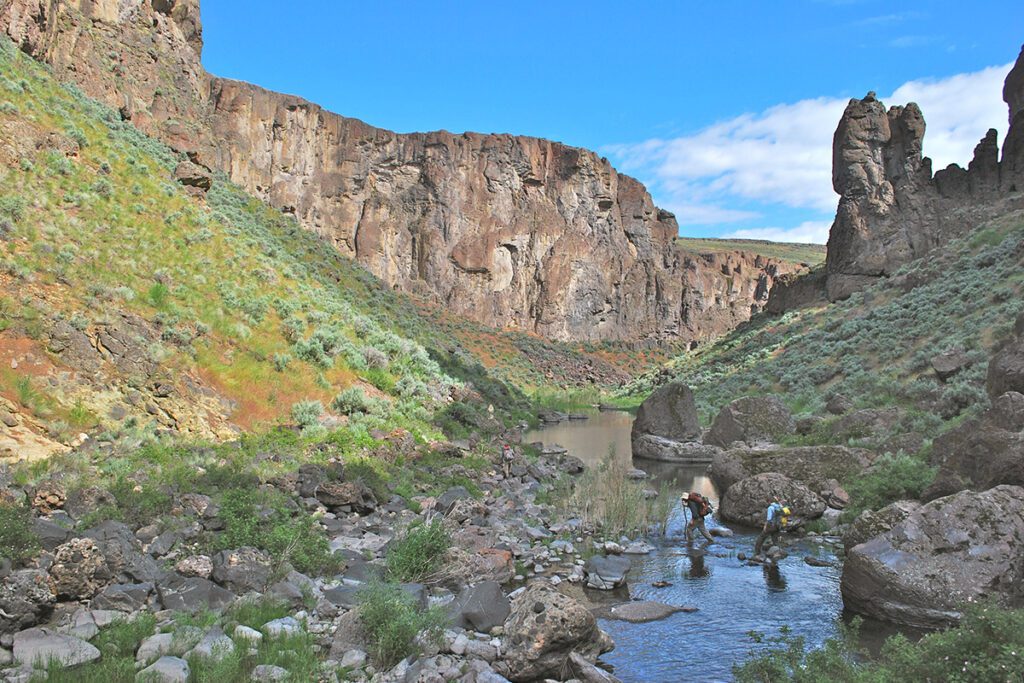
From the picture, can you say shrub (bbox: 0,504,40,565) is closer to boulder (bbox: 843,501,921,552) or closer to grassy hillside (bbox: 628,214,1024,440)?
boulder (bbox: 843,501,921,552)

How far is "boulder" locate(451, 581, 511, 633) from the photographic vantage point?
9141 millimetres

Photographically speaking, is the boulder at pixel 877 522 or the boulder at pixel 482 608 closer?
the boulder at pixel 482 608

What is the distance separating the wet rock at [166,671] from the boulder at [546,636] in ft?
11.6

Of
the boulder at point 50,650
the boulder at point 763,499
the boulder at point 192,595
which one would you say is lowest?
the boulder at point 50,650

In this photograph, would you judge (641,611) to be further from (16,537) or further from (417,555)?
(16,537)

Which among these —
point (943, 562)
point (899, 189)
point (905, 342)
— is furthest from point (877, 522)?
point (899, 189)

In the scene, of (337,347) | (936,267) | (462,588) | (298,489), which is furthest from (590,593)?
(936,267)

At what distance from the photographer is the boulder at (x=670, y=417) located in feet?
98.9

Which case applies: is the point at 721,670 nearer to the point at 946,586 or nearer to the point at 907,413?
the point at 946,586

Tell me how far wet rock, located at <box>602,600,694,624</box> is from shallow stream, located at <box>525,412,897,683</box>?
0.14 metres

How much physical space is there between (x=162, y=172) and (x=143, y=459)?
1835 centimetres

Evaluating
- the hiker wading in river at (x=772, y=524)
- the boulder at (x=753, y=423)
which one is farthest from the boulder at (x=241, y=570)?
the boulder at (x=753, y=423)

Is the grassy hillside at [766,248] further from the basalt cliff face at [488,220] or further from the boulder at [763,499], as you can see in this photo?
the boulder at [763,499]

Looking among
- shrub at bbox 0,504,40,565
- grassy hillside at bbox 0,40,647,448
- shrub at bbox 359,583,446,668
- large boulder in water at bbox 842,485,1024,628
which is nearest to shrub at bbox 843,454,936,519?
large boulder in water at bbox 842,485,1024,628
